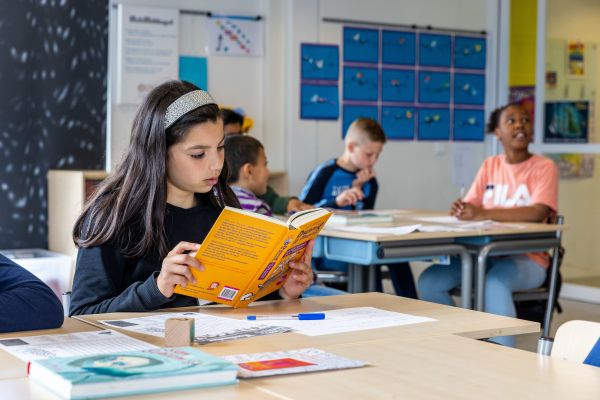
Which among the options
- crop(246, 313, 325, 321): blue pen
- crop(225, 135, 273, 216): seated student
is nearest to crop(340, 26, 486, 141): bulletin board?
crop(225, 135, 273, 216): seated student

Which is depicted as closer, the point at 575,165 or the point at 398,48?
the point at 575,165

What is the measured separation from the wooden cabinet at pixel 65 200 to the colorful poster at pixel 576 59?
3.38 metres

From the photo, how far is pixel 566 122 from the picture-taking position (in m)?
6.67

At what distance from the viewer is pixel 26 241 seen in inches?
218

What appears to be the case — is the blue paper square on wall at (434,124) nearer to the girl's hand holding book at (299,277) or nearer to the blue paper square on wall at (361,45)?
the blue paper square on wall at (361,45)

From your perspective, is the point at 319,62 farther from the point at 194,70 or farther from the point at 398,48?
the point at 194,70

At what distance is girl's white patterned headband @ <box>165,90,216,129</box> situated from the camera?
240cm

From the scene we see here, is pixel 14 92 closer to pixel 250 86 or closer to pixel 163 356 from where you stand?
pixel 250 86

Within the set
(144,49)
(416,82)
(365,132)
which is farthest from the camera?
(416,82)

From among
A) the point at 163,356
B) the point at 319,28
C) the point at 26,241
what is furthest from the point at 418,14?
the point at 163,356

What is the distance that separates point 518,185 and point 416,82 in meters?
2.33

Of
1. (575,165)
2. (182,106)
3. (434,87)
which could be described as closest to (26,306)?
(182,106)

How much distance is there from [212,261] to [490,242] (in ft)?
7.79

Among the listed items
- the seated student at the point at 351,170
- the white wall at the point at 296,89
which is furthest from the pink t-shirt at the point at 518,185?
the white wall at the point at 296,89
